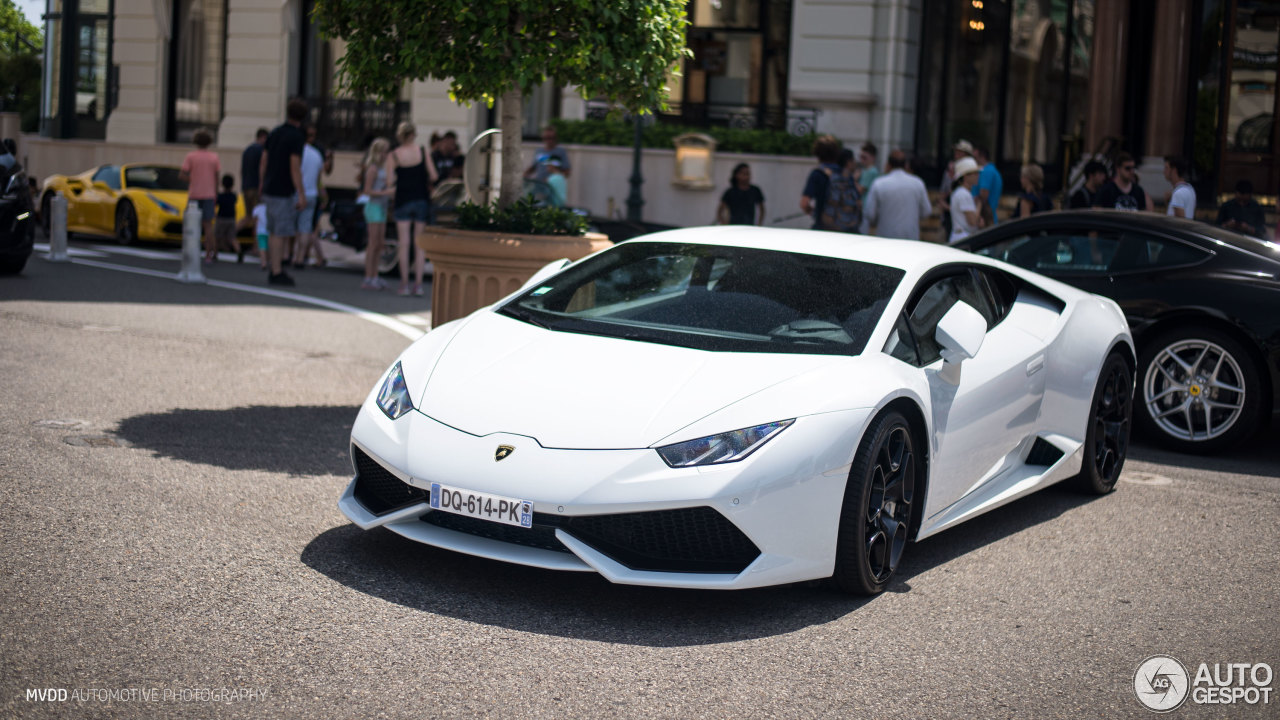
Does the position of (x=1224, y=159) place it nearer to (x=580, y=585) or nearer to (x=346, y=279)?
(x=346, y=279)

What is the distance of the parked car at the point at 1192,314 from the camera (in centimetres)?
803

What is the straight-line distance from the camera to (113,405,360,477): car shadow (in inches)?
264

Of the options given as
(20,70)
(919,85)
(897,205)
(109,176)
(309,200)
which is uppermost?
(20,70)

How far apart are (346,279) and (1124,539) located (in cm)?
1213

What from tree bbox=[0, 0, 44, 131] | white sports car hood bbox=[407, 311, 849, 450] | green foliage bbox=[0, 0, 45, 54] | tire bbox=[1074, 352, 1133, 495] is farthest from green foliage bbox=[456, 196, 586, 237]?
green foliage bbox=[0, 0, 45, 54]

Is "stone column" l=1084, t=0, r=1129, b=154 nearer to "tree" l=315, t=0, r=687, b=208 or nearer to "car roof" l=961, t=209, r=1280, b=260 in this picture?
"car roof" l=961, t=209, r=1280, b=260

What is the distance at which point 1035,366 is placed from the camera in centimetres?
619

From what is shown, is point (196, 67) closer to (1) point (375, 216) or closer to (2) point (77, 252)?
(2) point (77, 252)

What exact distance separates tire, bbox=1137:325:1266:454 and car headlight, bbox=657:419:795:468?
4525mm

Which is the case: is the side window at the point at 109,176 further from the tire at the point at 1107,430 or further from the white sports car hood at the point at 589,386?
the tire at the point at 1107,430

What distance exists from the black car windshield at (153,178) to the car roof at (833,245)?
16.2 m

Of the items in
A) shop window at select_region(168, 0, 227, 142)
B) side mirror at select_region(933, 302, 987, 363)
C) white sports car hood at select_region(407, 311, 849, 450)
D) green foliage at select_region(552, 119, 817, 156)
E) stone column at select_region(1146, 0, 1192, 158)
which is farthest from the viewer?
shop window at select_region(168, 0, 227, 142)

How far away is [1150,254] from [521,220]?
3.87 meters

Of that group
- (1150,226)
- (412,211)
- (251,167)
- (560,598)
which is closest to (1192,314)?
(1150,226)
